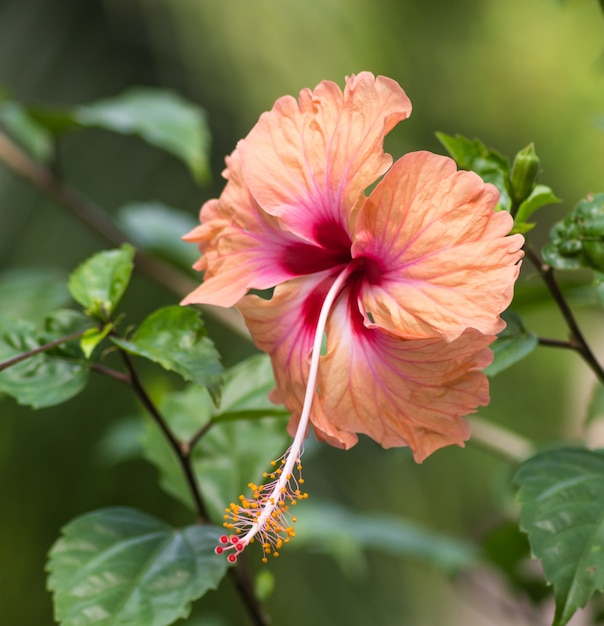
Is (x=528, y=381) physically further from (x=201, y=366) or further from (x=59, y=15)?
(x=201, y=366)

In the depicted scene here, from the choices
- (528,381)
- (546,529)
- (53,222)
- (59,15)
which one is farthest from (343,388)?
(528,381)

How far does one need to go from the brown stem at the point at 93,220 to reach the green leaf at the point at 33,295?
137mm

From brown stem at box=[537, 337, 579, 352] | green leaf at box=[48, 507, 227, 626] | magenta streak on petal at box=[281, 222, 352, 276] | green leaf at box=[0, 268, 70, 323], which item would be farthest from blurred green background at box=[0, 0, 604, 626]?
green leaf at box=[48, 507, 227, 626]

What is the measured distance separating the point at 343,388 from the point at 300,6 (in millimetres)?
2506

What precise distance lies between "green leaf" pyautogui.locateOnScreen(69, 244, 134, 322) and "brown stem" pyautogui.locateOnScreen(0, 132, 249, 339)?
0.55 meters

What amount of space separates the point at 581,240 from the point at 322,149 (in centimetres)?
24

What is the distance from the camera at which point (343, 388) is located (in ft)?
2.15

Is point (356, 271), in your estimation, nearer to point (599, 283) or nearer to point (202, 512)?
point (599, 283)

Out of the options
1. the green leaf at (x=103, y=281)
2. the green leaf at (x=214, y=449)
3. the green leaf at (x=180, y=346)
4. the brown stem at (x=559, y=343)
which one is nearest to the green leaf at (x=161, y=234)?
the green leaf at (x=214, y=449)

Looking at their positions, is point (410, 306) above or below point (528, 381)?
above

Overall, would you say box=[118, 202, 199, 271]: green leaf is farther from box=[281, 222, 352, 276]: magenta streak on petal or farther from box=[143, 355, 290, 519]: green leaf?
box=[281, 222, 352, 276]: magenta streak on petal

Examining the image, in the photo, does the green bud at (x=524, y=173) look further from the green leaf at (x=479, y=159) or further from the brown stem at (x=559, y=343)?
the brown stem at (x=559, y=343)

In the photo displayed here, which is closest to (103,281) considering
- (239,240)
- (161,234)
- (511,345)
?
(239,240)

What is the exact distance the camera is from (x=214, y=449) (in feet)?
3.29
